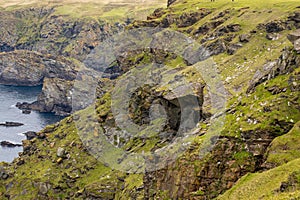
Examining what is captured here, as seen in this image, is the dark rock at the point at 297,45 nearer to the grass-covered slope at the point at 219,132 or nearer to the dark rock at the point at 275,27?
the grass-covered slope at the point at 219,132

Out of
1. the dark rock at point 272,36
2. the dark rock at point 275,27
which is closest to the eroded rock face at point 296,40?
the dark rock at point 272,36

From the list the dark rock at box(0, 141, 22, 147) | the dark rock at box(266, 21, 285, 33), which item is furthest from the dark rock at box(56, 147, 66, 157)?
the dark rock at box(0, 141, 22, 147)

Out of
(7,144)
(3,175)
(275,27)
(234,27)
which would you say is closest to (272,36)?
(275,27)

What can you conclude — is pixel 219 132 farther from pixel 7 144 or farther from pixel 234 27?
pixel 7 144

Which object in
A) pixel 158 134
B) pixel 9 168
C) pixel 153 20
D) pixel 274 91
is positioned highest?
pixel 274 91

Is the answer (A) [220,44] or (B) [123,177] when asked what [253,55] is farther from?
(B) [123,177]

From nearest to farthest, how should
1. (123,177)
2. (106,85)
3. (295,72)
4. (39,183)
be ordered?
(295,72) → (123,177) → (39,183) → (106,85)

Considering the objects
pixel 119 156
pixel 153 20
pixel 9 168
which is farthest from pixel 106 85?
pixel 119 156

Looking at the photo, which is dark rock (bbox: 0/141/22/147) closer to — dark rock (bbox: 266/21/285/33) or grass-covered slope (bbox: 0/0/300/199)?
grass-covered slope (bbox: 0/0/300/199)
